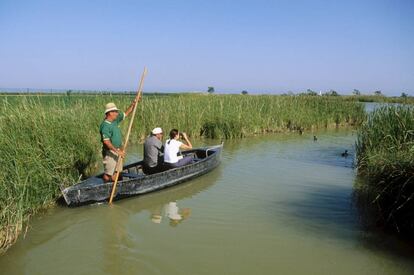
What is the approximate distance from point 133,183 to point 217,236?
2.57 meters

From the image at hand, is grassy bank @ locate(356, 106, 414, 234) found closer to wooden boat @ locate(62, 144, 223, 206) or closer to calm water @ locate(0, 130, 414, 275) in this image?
calm water @ locate(0, 130, 414, 275)

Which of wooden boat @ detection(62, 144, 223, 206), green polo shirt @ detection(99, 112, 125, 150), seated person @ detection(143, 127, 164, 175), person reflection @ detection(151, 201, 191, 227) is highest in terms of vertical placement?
green polo shirt @ detection(99, 112, 125, 150)

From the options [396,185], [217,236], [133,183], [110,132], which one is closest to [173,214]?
[133,183]

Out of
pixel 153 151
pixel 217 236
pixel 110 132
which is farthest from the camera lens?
pixel 153 151

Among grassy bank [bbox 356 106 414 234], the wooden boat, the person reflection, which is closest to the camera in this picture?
grassy bank [bbox 356 106 414 234]

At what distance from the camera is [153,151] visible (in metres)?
8.96

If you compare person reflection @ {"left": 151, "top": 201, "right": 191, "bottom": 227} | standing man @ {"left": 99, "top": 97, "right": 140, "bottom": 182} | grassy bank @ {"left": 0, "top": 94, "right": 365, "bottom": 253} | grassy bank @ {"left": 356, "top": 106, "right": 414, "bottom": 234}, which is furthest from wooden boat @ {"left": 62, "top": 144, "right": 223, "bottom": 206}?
grassy bank @ {"left": 356, "top": 106, "right": 414, "bottom": 234}

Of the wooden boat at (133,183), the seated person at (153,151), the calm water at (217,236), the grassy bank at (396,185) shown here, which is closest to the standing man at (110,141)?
the wooden boat at (133,183)

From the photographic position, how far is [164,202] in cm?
810

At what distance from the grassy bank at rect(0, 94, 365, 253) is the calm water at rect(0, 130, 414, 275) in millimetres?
617

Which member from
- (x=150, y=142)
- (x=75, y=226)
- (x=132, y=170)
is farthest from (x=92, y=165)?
(x=75, y=226)

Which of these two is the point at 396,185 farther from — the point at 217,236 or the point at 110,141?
the point at 110,141

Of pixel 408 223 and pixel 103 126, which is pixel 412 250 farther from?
pixel 103 126

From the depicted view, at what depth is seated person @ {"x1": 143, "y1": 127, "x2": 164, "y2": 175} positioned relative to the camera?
350 inches
